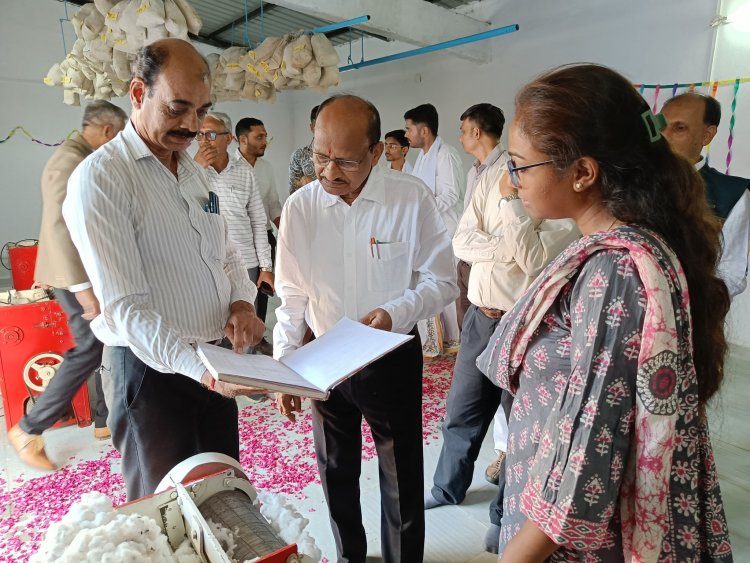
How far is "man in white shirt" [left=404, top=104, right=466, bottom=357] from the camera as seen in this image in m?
4.20

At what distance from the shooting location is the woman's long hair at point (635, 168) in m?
0.77

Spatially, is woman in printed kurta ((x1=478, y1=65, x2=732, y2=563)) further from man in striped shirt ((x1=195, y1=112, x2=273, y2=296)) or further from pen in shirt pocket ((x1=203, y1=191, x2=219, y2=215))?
man in striped shirt ((x1=195, y1=112, x2=273, y2=296))

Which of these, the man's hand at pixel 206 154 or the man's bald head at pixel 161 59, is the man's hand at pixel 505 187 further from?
the man's hand at pixel 206 154

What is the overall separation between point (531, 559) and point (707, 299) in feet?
1.65

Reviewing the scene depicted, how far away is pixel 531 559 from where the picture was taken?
0.80 metres

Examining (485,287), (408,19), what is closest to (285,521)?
(485,287)

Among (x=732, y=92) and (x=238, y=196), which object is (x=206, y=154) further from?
(x=732, y=92)

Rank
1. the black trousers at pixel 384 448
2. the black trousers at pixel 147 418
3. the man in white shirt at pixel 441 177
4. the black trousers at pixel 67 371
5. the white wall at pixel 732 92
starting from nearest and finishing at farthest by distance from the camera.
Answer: the black trousers at pixel 147 418 → the black trousers at pixel 384 448 → the black trousers at pixel 67 371 → the white wall at pixel 732 92 → the man in white shirt at pixel 441 177

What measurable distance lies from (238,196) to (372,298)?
223 centimetres

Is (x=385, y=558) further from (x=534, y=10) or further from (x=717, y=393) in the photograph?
(x=534, y=10)

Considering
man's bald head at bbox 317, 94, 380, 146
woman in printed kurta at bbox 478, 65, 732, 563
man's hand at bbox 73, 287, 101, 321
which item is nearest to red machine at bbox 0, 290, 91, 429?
man's hand at bbox 73, 287, 101, 321

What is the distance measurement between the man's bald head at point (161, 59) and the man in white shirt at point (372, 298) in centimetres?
48

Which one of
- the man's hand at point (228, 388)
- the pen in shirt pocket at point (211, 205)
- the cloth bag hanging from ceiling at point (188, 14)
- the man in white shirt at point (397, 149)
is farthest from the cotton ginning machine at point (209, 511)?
the man in white shirt at point (397, 149)

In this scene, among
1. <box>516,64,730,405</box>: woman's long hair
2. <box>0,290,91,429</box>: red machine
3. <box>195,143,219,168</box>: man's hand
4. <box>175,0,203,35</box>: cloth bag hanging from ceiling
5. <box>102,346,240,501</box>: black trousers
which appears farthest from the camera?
<box>195,143,219,168</box>: man's hand
